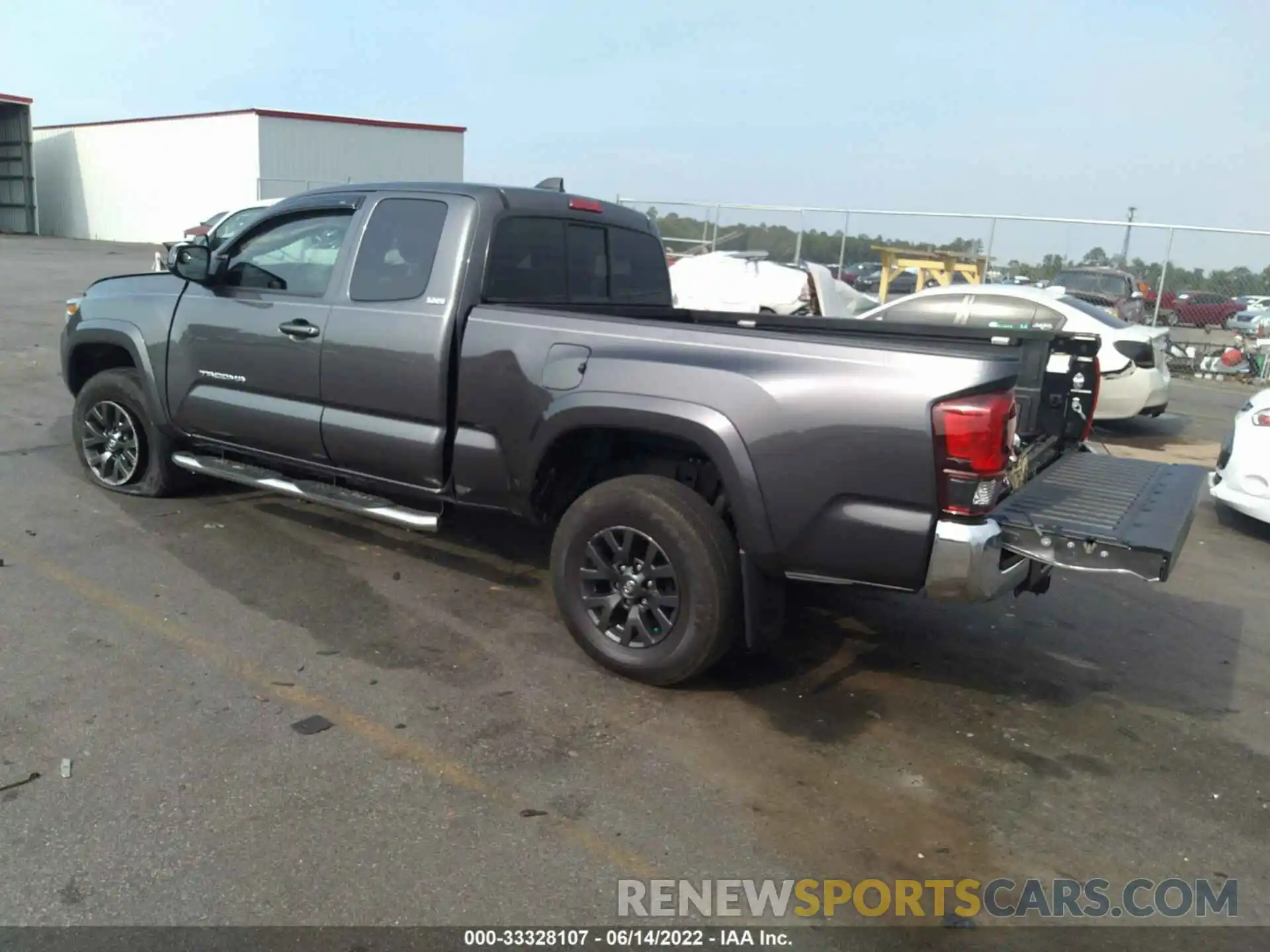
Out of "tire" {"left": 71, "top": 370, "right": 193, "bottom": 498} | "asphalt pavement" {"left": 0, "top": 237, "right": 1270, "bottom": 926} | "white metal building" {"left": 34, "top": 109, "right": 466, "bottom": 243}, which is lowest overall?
"asphalt pavement" {"left": 0, "top": 237, "right": 1270, "bottom": 926}

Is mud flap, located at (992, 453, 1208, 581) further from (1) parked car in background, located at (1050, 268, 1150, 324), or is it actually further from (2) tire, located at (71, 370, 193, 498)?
(1) parked car in background, located at (1050, 268, 1150, 324)

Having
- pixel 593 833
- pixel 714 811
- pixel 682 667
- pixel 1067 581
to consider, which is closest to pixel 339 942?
pixel 593 833

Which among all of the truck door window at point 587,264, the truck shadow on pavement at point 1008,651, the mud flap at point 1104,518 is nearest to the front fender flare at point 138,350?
the truck door window at point 587,264

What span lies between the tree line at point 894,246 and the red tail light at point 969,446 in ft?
45.4

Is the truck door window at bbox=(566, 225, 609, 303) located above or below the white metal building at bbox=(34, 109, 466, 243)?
below

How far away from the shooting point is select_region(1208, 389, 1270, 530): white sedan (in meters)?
6.71

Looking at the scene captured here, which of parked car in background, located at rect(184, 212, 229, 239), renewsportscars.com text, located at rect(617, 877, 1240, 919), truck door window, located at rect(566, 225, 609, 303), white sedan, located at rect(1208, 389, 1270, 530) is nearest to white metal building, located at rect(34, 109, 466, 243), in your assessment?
parked car in background, located at rect(184, 212, 229, 239)

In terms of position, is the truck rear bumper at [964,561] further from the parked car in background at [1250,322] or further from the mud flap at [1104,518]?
the parked car in background at [1250,322]

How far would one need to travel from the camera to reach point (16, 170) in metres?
41.0

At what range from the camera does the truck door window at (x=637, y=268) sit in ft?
18.6

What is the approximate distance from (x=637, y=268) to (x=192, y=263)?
8.04 ft

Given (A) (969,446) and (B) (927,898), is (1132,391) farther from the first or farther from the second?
(B) (927,898)

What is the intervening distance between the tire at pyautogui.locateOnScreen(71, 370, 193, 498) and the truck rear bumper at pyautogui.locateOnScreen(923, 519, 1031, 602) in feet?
15.3

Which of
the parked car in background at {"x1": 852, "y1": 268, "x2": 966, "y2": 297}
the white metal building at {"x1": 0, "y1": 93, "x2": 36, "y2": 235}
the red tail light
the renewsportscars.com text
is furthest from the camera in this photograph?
the white metal building at {"x1": 0, "y1": 93, "x2": 36, "y2": 235}
